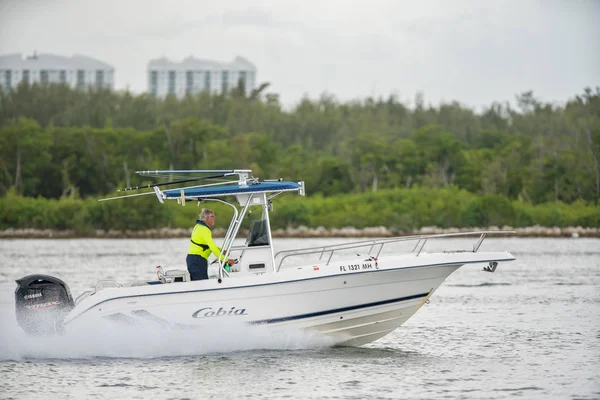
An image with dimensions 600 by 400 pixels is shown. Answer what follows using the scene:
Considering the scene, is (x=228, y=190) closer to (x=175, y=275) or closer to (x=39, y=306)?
(x=175, y=275)

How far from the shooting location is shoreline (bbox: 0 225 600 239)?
199 ft

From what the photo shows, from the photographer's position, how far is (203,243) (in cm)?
1448

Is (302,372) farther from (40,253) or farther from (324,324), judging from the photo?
(40,253)

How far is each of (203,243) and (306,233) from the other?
162 ft

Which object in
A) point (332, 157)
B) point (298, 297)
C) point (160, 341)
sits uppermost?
point (332, 157)

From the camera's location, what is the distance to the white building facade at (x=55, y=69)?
190 metres

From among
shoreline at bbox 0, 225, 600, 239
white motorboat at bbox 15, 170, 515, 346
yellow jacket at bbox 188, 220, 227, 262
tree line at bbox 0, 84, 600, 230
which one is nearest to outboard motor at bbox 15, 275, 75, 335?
white motorboat at bbox 15, 170, 515, 346

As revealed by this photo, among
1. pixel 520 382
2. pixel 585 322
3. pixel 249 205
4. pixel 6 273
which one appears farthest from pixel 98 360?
pixel 6 273

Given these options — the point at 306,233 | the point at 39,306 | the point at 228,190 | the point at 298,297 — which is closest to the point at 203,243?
the point at 228,190

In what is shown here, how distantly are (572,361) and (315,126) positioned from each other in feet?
267

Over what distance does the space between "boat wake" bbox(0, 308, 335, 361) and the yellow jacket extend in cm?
107

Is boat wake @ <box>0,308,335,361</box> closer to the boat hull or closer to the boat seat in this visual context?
the boat hull

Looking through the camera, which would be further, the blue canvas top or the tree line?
the tree line

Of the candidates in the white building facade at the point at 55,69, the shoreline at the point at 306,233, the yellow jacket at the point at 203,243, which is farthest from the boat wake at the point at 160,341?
the white building facade at the point at 55,69
